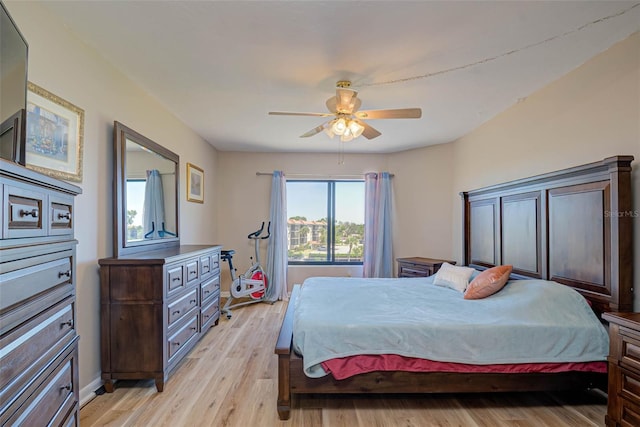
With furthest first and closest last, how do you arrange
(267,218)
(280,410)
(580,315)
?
(267,218), (580,315), (280,410)

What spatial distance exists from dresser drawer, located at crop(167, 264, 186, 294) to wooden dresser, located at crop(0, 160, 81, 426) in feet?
3.50

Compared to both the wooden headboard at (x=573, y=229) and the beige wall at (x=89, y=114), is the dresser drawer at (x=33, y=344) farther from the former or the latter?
the wooden headboard at (x=573, y=229)

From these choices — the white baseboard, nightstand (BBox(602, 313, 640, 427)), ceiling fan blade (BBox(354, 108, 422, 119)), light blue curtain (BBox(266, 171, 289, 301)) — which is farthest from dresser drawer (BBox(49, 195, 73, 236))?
light blue curtain (BBox(266, 171, 289, 301))

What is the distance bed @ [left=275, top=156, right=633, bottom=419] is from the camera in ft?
6.76

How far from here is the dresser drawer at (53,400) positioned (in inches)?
41.6

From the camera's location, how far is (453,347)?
6.82ft

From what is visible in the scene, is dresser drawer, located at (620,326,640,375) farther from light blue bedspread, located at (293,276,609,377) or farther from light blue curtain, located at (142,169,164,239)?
light blue curtain, located at (142,169,164,239)

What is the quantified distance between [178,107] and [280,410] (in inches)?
120

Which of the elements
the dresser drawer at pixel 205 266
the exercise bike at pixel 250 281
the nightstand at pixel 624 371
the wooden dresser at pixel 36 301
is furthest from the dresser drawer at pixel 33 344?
the exercise bike at pixel 250 281

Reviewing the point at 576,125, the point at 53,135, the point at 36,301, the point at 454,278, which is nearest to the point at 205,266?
the point at 53,135

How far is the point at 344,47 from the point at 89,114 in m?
1.91

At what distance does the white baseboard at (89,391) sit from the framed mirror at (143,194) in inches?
37.1

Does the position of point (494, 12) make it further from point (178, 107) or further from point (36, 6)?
point (178, 107)

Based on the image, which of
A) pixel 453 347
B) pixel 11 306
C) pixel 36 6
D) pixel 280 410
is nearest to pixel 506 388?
pixel 453 347
